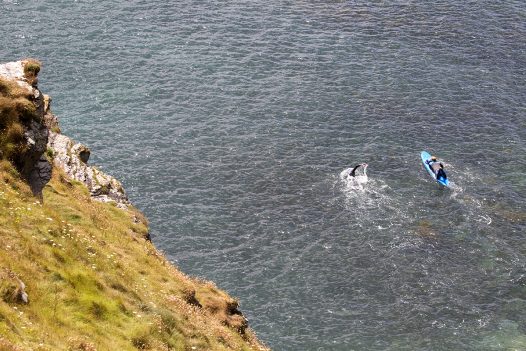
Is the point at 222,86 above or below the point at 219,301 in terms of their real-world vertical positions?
below

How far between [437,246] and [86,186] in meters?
32.5

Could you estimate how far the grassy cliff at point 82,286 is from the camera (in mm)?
24438

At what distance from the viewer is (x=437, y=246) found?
63625 millimetres

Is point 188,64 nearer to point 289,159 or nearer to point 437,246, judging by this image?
point 289,159

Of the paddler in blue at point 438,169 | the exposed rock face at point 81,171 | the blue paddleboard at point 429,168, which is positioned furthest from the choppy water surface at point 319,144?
the exposed rock face at point 81,171

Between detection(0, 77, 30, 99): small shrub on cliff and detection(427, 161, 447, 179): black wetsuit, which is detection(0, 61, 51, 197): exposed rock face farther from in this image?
detection(427, 161, 447, 179): black wetsuit

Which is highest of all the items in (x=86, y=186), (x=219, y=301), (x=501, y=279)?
(x=86, y=186)

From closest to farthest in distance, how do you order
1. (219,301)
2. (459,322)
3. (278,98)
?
(219,301)
(459,322)
(278,98)

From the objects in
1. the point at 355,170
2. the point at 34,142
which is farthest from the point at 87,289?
the point at 355,170

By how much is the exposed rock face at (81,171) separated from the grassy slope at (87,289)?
4729 millimetres

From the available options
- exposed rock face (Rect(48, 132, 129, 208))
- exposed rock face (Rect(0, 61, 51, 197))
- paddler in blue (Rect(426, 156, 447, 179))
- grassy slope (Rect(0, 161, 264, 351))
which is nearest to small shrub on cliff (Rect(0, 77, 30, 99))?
exposed rock face (Rect(0, 61, 51, 197))

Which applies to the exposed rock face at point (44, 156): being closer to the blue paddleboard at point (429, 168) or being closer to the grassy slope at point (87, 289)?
the grassy slope at point (87, 289)

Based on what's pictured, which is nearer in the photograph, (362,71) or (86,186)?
(86,186)

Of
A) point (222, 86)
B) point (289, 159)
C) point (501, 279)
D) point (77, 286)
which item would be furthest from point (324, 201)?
point (77, 286)
